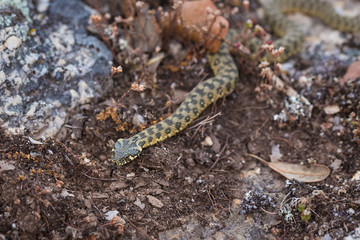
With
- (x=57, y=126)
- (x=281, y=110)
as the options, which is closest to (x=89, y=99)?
(x=57, y=126)

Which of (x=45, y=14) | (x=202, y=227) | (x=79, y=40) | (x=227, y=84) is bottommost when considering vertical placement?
(x=202, y=227)

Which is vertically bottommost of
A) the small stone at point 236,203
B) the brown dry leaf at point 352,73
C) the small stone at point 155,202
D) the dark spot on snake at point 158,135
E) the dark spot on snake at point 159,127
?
the small stone at point 236,203

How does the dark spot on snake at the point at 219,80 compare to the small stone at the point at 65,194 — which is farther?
the dark spot on snake at the point at 219,80

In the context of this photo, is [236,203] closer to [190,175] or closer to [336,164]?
[190,175]

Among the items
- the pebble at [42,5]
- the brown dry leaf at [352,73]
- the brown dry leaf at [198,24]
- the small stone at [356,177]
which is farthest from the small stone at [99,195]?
the brown dry leaf at [352,73]

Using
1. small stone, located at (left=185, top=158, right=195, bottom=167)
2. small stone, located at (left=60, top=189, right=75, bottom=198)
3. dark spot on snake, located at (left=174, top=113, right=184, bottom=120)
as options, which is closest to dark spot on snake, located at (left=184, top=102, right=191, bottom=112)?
dark spot on snake, located at (left=174, top=113, right=184, bottom=120)

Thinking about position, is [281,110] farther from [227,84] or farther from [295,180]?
[295,180]

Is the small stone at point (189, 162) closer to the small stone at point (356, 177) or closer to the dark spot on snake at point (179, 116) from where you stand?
the dark spot on snake at point (179, 116)

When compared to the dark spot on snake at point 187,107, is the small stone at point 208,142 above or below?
below
